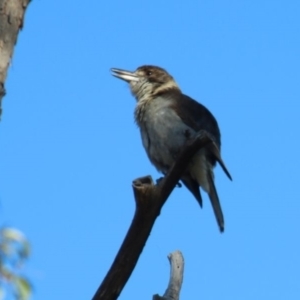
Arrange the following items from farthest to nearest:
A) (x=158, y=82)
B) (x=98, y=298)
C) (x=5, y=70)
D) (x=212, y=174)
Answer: (x=158, y=82)
(x=212, y=174)
(x=98, y=298)
(x=5, y=70)

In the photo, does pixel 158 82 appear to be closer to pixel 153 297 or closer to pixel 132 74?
pixel 132 74

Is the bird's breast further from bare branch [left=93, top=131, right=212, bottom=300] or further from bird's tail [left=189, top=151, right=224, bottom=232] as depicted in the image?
bare branch [left=93, top=131, right=212, bottom=300]

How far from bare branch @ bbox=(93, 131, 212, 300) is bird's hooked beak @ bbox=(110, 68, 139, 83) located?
3818mm

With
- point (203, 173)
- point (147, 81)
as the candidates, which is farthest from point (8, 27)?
point (147, 81)

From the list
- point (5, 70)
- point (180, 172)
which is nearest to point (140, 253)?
point (180, 172)

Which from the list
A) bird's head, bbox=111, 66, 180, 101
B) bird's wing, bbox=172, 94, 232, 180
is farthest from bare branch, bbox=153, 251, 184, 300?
bird's head, bbox=111, 66, 180, 101

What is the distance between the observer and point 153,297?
3348mm

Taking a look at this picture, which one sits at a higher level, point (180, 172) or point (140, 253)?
point (180, 172)

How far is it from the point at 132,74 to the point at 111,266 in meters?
4.14

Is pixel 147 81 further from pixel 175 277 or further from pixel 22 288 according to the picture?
pixel 22 288

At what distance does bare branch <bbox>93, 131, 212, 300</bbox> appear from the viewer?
2885mm

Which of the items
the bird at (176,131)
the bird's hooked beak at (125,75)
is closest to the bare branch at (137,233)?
the bird at (176,131)

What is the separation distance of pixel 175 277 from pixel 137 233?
2.08 ft

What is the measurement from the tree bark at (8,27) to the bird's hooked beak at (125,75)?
13.8 feet
